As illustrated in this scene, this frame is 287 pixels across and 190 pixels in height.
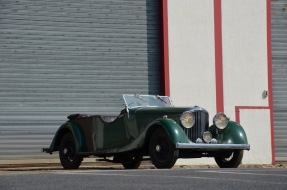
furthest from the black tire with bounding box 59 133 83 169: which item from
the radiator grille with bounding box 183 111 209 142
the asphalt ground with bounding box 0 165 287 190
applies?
the asphalt ground with bounding box 0 165 287 190

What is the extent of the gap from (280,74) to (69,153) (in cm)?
807

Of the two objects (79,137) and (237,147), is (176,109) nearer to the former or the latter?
(237,147)

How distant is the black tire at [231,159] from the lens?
519 inches

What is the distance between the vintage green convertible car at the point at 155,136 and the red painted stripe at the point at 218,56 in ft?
17.9

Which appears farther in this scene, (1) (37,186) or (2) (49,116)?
(2) (49,116)

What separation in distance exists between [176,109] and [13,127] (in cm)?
606

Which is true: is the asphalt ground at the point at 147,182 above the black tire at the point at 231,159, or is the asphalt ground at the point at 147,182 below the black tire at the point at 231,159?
above

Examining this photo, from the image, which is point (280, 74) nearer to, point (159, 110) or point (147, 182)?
point (159, 110)

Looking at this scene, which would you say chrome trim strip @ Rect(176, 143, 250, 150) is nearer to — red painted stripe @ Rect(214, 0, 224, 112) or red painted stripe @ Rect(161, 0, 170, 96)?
red painted stripe @ Rect(161, 0, 170, 96)

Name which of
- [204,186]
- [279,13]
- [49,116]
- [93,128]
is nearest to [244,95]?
[279,13]

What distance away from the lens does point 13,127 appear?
18078 millimetres

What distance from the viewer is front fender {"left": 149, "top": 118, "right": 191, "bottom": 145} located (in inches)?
484

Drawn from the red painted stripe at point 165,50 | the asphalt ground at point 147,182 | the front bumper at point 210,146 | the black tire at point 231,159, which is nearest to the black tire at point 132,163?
the black tire at point 231,159

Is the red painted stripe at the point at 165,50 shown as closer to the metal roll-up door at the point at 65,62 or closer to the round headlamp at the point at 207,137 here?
the metal roll-up door at the point at 65,62
